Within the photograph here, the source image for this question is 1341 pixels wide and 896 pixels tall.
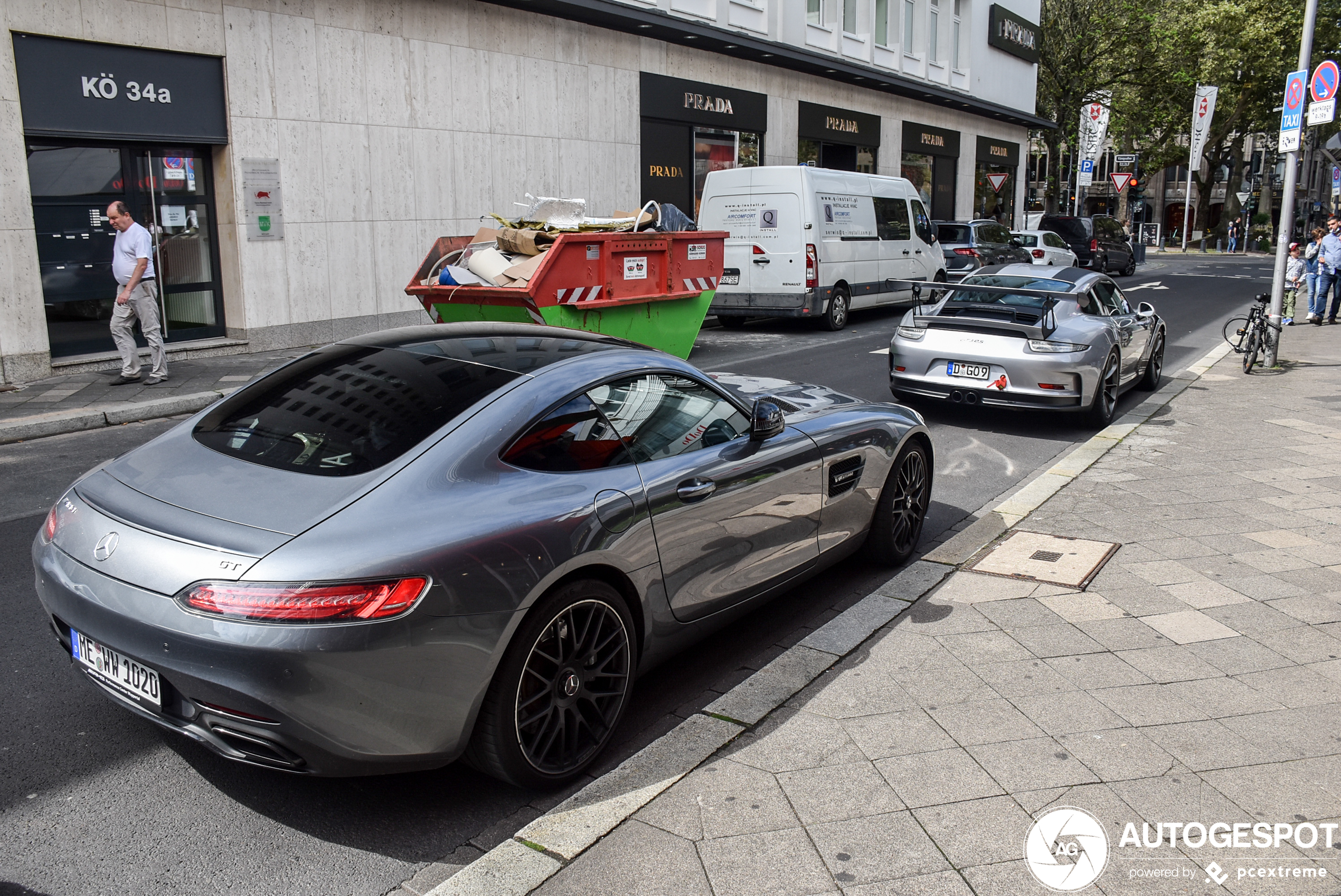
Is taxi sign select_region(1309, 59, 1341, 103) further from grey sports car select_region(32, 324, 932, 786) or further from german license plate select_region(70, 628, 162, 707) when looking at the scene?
german license plate select_region(70, 628, 162, 707)

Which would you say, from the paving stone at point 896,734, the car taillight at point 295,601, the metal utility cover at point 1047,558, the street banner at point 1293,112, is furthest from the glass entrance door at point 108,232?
the street banner at point 1293,112

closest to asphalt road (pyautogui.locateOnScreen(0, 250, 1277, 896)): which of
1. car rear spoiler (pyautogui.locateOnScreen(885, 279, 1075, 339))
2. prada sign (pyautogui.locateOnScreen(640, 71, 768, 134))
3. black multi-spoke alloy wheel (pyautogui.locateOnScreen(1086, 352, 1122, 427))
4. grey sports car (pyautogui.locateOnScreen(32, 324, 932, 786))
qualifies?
grey sports car (pyautogui.locateOnScreen(32, 324, 932, 786))

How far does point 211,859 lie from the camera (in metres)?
2.95

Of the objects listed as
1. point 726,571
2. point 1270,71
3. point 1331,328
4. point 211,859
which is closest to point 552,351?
point 726,571

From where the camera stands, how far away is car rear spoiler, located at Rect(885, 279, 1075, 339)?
9.05 m

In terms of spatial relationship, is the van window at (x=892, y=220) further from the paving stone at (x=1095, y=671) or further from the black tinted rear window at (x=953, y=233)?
the paving stone at (x=1095, y=671)

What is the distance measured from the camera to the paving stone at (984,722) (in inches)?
141

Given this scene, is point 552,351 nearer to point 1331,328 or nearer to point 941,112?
point 1331,328

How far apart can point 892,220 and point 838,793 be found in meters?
16.1

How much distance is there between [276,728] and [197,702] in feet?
0.85

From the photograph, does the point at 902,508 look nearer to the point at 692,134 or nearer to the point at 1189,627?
the point at 1189,627

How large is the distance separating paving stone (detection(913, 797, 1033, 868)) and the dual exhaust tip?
6.39m

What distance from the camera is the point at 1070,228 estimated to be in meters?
29.8

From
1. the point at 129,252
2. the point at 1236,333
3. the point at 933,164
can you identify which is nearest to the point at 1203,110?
the point at 933,164
